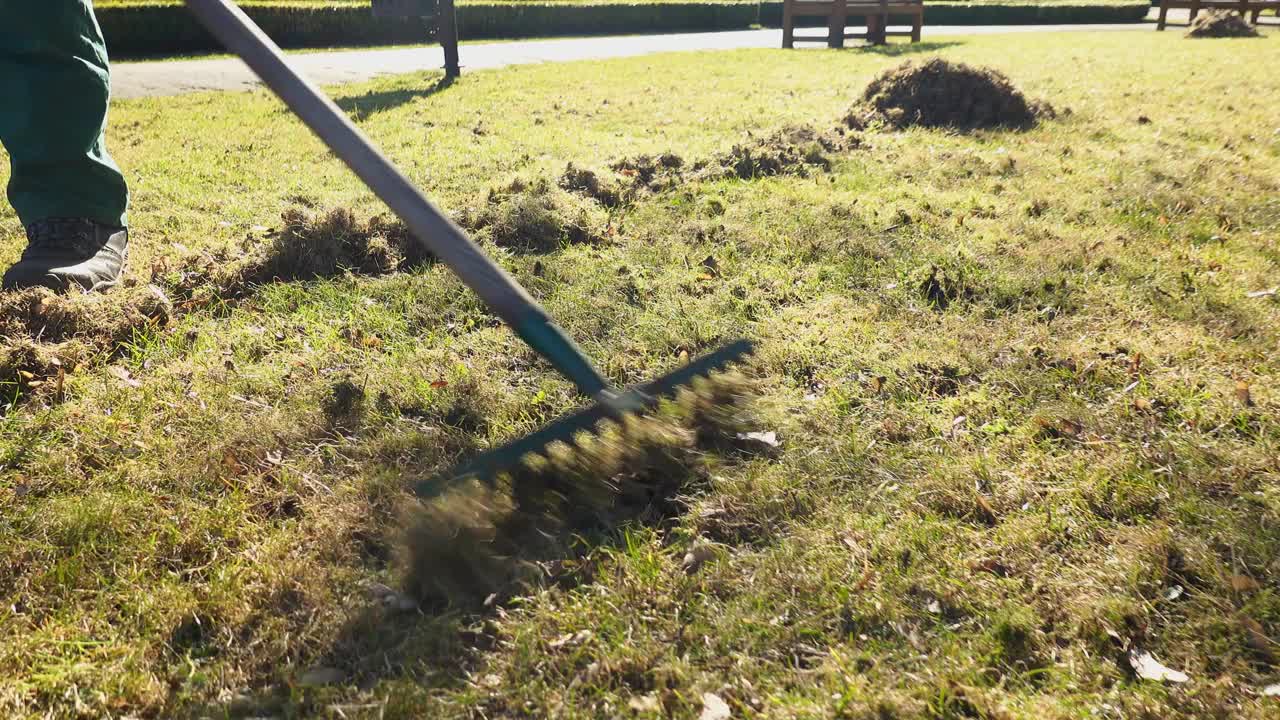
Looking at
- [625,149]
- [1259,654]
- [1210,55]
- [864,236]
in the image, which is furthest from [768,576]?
[1210,55]

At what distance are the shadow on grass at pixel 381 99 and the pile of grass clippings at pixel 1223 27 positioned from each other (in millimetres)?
18136

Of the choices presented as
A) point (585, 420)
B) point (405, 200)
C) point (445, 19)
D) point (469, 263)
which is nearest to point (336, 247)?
point (405, 200)

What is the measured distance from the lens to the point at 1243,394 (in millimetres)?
2744

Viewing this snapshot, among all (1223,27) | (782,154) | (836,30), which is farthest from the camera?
(1223,27)

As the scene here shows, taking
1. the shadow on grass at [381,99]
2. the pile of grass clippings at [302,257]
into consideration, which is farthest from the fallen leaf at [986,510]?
the shadow on grass at [381,99]

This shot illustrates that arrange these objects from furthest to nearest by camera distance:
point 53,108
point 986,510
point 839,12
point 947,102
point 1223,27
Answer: point 1223,27, point 839,12, point 947,102, point 53,108, point 986,510

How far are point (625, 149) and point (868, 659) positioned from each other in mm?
5286

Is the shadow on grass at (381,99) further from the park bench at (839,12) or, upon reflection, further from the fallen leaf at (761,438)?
the park bench at (839,12)

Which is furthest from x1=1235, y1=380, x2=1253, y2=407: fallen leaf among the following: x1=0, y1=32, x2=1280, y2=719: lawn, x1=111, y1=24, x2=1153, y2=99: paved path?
x1=111, y1=24, x2=1153, y2=99: paved path

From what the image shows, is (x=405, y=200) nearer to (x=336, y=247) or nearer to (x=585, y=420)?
A: (x=585, y=420)

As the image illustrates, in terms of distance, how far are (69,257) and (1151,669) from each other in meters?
4.33

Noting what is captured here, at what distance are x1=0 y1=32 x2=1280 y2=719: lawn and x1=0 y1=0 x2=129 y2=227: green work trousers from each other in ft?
1.46

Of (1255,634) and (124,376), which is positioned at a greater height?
(124,376)

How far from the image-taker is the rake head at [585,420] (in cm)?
204
